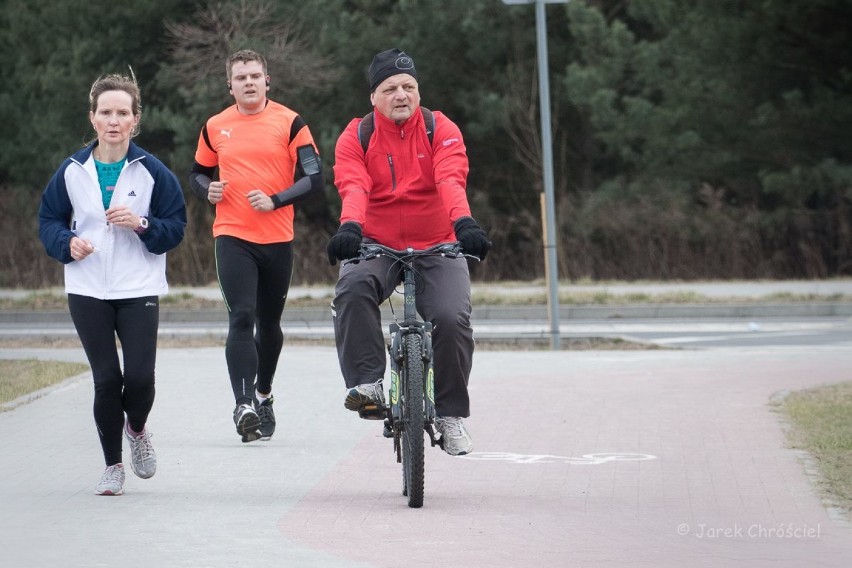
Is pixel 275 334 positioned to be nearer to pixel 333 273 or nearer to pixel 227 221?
pixel 227 221

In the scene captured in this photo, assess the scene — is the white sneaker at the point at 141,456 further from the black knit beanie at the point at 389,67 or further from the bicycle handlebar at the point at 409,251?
the black knit beanie at the point at 389,67

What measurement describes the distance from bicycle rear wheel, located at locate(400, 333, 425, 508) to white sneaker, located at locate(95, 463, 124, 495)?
4.40 feet

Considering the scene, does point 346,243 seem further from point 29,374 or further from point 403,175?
point 29,374

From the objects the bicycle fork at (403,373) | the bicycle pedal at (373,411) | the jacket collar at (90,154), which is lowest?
the bicycle pedal at (373,411)

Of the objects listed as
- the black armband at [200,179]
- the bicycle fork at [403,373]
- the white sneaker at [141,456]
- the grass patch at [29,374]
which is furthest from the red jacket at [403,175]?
the grass patch at [29,374]

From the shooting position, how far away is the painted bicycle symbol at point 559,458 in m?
8.73

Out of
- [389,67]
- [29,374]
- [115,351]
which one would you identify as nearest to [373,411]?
[115,351]

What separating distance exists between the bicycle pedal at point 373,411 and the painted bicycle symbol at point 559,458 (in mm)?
1539

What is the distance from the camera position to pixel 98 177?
24.8 ft

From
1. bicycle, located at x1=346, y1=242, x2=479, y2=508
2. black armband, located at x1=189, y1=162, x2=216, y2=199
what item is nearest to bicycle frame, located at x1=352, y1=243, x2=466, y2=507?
bicycle, located at x1=346, y1=242, x2=479, y2=508

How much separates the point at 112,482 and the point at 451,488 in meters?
1.58

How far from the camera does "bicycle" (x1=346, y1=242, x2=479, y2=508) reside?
280 inches

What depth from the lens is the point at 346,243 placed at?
713cm

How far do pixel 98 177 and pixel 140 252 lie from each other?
394 millimetres
